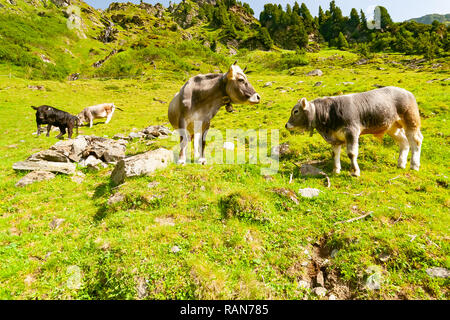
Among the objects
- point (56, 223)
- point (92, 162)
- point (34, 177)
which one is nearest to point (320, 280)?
point (56, 223)

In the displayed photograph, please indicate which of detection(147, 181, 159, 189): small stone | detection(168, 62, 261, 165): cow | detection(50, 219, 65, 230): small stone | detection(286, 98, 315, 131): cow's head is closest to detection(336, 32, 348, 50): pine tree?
detection(286, 98, 315, 131): cow's head

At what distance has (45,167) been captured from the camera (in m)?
8.17

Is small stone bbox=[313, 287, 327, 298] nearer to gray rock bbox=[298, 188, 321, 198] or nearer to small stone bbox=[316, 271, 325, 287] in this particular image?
small stone bbox=[316, 271, 325, 287]

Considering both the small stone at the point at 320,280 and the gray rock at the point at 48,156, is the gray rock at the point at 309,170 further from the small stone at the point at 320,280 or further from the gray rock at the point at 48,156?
the gray rock at the point at 48,156

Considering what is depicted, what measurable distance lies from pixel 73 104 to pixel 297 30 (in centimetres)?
12120

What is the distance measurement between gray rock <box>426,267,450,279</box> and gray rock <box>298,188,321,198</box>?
255cm

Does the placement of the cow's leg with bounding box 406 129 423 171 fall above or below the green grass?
above

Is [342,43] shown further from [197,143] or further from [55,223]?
[55,223]

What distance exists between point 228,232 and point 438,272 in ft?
Result: 10.9

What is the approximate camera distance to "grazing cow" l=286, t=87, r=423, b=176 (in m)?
6.17

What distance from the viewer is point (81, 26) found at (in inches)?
3839

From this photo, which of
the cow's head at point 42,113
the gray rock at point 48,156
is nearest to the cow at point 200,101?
the gray rock at point 48,156

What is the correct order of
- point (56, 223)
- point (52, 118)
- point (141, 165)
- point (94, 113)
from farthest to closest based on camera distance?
point (94, 113), point (52, 118), point (141, 165), point (56, 223)

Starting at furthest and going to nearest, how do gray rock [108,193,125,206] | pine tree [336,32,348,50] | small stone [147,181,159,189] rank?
pine tree [336,32,348,50], small stone [147,181,159,189], gray rock [108,193,125,206]
